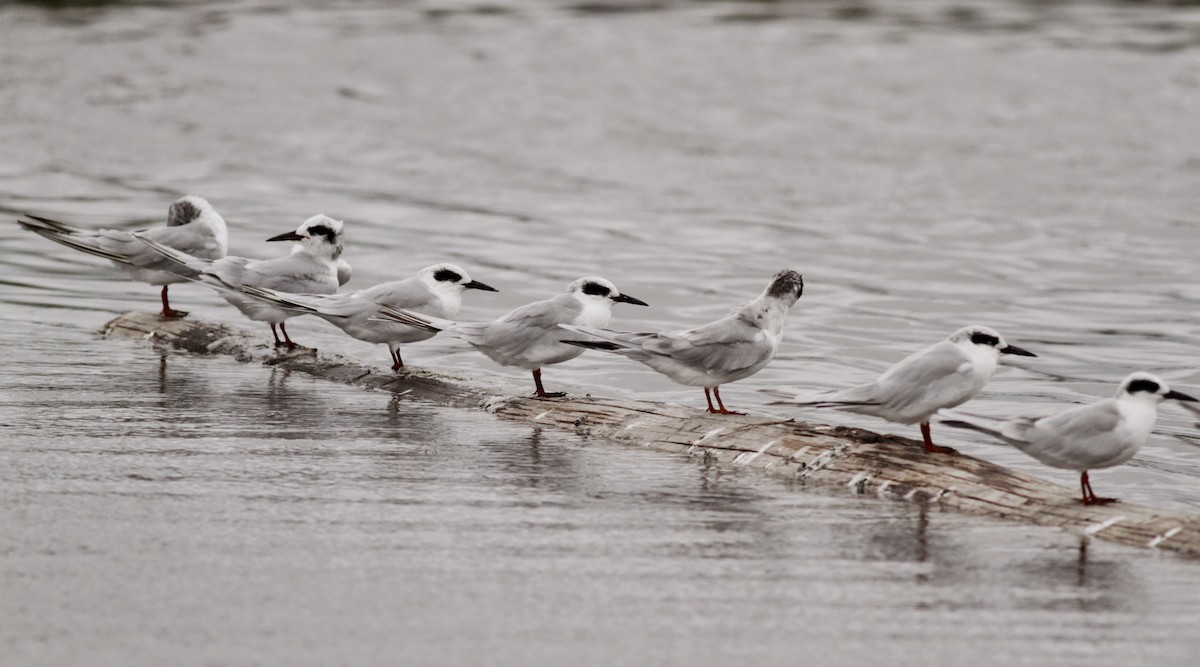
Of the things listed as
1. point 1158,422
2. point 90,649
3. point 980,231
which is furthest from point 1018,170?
point 90,649

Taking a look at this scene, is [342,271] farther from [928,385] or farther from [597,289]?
[928,385]

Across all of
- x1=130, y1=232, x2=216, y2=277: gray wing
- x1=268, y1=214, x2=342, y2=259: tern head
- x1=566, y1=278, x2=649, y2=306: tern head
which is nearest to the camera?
x1=566, y1=278, x2=649, y2=306: tern head

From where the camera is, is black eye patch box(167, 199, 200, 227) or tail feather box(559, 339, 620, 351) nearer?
tail feather box(559, 339, 620, 351)

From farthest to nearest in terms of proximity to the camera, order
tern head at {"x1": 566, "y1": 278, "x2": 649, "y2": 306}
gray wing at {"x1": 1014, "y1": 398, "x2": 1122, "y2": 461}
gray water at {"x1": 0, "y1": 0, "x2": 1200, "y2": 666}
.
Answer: tern head at {"x1": 566, "y1": 278, "x2": 649, "y2": 306} < gray wing at {"x1": 1014, "y1": 398, "x2": 1122, "y2": 461} < gray water at {"x1": 0, "y1": 0, "x2": 1200, "y2": 666}

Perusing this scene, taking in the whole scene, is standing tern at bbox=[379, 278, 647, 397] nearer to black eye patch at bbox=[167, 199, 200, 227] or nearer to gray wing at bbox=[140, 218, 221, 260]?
gray wing at bbox=[140, 218, 221, 260]

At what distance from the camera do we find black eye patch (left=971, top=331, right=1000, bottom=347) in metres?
7.20

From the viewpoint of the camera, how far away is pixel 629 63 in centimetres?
3161

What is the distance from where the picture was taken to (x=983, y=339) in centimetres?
720

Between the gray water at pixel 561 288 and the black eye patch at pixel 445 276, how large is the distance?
0.70 metres

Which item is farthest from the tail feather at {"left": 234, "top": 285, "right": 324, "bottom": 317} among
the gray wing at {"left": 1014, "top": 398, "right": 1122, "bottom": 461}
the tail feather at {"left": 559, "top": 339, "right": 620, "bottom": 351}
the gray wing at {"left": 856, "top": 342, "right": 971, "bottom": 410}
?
the gray wing at {"left": 1014, "top": 398, "right": 1122, "bottom": 461}

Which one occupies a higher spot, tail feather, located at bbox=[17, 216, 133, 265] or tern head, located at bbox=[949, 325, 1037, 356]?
tern head, located at bbox=[949, 325, 1037, 356]

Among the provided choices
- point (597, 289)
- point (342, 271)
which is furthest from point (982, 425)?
point (342, 271)

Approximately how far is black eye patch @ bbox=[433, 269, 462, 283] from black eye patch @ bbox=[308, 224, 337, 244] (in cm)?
90

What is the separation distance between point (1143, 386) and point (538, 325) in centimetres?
289
